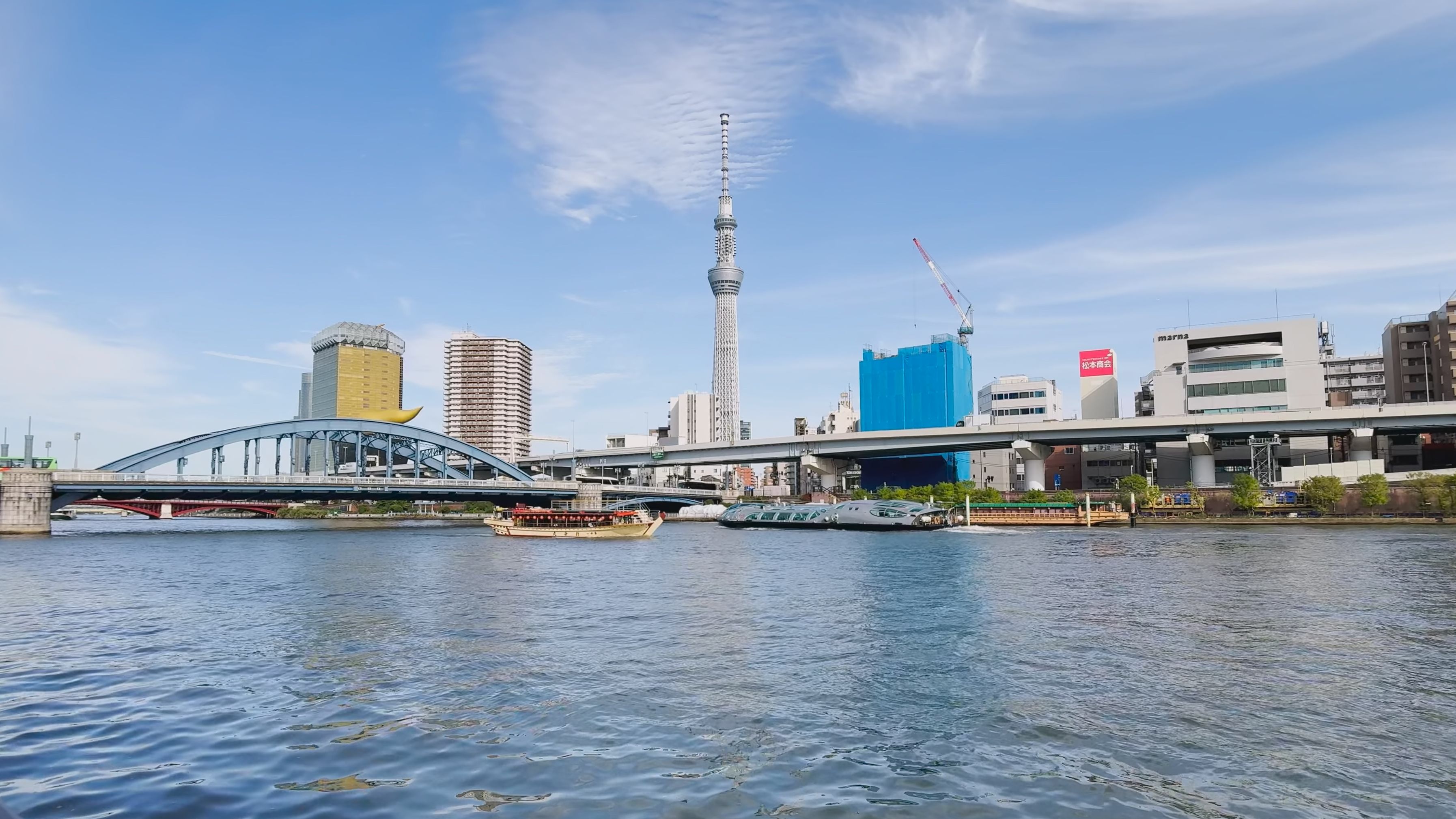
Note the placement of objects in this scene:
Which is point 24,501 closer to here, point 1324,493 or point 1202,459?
point 1324,493

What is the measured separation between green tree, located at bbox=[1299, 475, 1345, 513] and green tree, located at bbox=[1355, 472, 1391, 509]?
2166 millimetres

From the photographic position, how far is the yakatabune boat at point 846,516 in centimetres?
11006

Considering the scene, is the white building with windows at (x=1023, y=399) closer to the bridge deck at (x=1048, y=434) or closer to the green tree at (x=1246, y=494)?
the bridge deck at (x=1048, y=434)

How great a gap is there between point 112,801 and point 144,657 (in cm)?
1404

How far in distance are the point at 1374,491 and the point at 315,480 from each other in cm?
12005

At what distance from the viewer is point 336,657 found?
2555cm

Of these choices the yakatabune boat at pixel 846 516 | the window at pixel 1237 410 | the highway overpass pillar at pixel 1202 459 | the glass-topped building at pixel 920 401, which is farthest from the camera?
the glass-topped building at pixel 920 401

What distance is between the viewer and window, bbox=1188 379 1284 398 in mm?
122500

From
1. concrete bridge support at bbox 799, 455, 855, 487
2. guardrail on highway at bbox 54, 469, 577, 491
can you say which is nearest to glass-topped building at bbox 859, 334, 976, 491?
concrete bridge support at bbox 799, 455, 855, 487

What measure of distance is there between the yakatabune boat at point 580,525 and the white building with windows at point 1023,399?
81506mm

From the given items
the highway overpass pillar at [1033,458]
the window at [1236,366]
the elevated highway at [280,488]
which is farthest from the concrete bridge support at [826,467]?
the window at [1236,366]

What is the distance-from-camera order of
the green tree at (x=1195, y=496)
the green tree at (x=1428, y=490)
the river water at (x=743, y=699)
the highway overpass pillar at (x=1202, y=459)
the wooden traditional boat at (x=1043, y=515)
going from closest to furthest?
1. the river water at (x=743, y=699)
2. the green tree at (x=1428, y=490)
3. the green tree at (x=1195, y=496)
4. the wooden traditional boat at (x=1043, y=515)
5. the highway overpass pillar at (x=1202, y=459)

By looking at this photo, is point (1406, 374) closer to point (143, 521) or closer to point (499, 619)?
point (499, 619)

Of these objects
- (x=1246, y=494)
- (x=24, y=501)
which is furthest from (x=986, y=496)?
(x=24, y=501)
